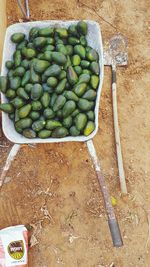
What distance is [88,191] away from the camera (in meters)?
4.10

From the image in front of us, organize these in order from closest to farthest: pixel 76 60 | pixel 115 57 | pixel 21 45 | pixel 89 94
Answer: pixel 89 94
pixel 76 60
pixel 21 45
pixel 115 57

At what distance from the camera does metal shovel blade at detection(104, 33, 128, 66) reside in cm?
439

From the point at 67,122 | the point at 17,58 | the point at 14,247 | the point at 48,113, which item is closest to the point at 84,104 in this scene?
the point at 67,122

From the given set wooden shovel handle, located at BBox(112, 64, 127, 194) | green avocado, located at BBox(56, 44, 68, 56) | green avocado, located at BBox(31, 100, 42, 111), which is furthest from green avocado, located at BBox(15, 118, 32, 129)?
wooden shovel handle, located at BBox(112, 64, 127, 194)

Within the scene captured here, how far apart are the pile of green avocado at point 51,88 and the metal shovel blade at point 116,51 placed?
27.1 inches

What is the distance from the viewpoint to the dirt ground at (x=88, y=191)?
3.95 meters

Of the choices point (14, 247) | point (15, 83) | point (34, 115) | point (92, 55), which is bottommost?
point (14, 247)

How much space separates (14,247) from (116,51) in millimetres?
2179

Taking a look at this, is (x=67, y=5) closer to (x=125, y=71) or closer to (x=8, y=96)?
(x=125, y=71)

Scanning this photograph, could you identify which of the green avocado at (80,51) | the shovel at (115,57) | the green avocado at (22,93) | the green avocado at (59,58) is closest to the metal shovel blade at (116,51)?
the shovel at (115,57)

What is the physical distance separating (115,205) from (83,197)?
1.02ft

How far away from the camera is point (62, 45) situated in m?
3.66

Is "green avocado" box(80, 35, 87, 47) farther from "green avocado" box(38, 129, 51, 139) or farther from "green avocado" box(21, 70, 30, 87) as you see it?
"green avocado" box(38, 129, 51, 139)

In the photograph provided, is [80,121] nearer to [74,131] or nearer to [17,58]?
[74,131]
